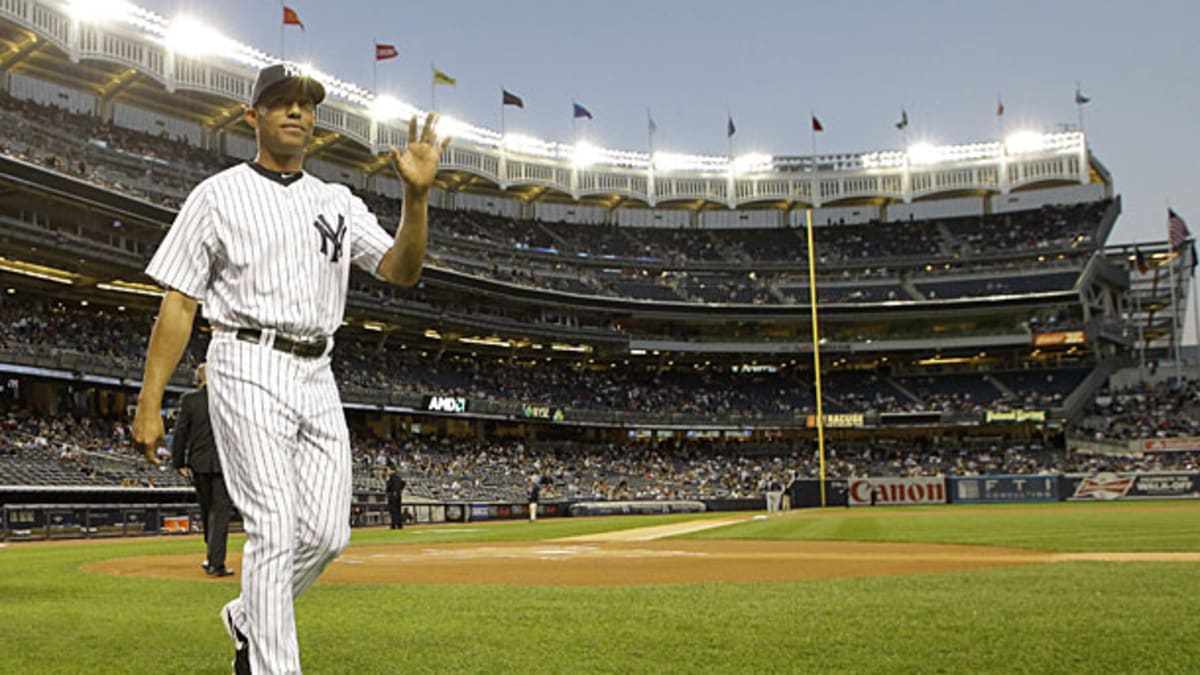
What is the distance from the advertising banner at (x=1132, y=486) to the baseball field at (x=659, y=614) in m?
27.7

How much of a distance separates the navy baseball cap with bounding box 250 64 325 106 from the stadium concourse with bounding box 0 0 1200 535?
35.9m

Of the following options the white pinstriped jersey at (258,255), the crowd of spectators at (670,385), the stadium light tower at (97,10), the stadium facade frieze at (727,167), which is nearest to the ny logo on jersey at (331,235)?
the white pinstriped jersey at (258,255)

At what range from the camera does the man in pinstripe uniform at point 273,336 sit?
3725mm

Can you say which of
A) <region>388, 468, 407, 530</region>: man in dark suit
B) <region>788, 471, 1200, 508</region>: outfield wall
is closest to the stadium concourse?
<region>788, 471, 1200, 508</region>: outfield wall

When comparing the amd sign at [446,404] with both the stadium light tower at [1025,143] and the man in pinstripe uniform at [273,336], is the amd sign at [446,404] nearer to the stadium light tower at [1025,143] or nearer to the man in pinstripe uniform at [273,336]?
the stadium light tower at [1025,143]

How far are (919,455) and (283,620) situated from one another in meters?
58.7

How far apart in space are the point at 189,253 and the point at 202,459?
6.20m

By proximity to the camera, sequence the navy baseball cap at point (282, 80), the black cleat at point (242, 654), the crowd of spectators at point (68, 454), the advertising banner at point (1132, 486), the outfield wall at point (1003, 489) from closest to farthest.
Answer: the black cleat at point (242, 654) → the navy baseball cap at point (282, 80) → the crowd of spectators at point (68, 454) → the advertising banner at point (1132, 486) → the outfield wall at point (1003, 489)

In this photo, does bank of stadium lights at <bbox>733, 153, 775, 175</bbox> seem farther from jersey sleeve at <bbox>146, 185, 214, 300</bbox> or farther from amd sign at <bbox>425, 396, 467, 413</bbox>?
jersey sleeve at <bbox>146, 185, 214, 300</bbox>

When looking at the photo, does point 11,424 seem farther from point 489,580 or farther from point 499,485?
point 489,580

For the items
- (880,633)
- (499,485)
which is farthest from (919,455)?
(880,633)

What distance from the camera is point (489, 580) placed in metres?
10.3

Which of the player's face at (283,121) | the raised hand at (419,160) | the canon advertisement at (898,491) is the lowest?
the canon advertisement at (898,491)

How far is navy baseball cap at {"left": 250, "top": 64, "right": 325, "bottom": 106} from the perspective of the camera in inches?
159
